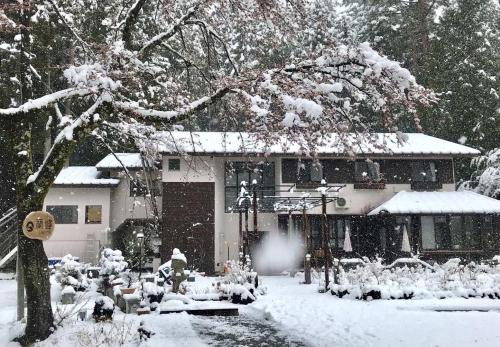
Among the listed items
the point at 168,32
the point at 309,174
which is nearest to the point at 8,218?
the point at 309,174

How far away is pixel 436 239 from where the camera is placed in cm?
2612

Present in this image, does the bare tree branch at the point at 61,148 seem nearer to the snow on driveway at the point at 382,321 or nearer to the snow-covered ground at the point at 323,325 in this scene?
the snow-covered ground at the point at 323,325

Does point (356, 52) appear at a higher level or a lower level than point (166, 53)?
lower

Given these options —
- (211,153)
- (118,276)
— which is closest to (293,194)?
(211,153)

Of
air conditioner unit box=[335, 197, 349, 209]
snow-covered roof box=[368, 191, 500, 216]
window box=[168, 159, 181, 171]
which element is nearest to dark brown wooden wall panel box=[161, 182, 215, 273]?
window box=[168, 159, 181, 171]

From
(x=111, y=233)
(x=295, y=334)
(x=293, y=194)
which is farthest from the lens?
(x=111, y=233)

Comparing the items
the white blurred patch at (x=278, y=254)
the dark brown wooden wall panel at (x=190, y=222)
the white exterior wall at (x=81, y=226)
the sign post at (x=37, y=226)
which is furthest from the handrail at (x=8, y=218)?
the sign post at (x=37, y=226)

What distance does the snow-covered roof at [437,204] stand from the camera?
81.0 feet

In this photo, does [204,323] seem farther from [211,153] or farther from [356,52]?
[211,153]

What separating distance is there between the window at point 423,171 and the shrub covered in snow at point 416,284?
11.5 metres

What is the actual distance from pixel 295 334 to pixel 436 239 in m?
18.3

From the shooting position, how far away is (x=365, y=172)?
2700cm

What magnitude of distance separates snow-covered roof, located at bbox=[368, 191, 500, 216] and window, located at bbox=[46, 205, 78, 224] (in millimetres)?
17116

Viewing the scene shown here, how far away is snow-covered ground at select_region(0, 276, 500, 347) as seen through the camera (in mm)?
9156
